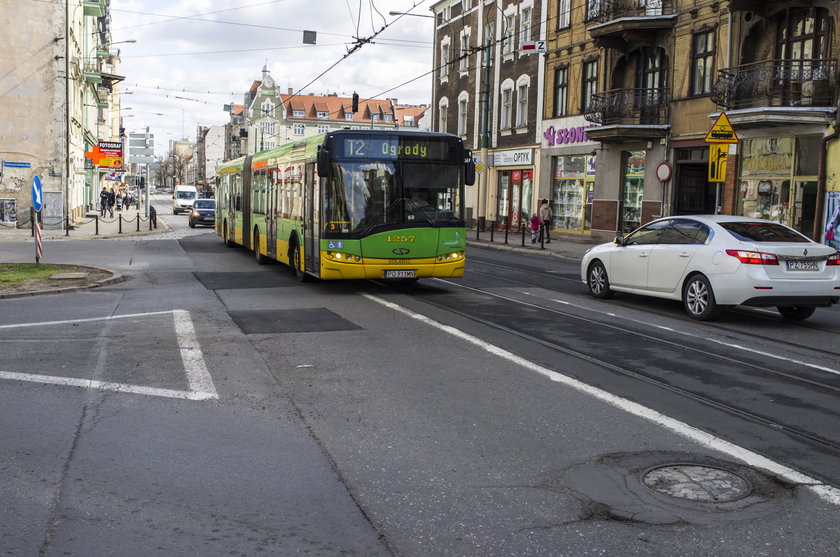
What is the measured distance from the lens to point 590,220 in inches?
1324

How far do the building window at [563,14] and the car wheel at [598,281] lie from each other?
73.9 feet

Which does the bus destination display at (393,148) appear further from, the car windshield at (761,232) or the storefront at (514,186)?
the storefront at (514,186)

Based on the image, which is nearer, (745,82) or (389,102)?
(745,82)

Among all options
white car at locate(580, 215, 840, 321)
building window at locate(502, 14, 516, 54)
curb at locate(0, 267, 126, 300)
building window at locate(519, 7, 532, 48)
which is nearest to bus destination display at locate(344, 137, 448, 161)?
white car at locate(580, 215, 840, 321)

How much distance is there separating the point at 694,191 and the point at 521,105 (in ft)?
43.3

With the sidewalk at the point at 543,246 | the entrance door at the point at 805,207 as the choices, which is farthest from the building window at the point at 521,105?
the entrance door at the point at 805,207

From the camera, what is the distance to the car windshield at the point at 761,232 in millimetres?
11625

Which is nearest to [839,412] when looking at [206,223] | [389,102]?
[206,223]

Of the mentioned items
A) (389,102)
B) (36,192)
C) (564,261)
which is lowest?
(564,261)

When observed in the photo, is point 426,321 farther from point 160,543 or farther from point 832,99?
point 832,99

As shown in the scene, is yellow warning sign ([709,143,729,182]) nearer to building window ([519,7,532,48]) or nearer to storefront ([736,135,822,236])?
storefront ([736,135,822,236])

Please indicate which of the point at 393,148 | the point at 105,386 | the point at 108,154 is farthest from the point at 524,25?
the point at 105,386

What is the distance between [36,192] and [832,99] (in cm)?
1972

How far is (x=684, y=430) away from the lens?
6.04 metres
